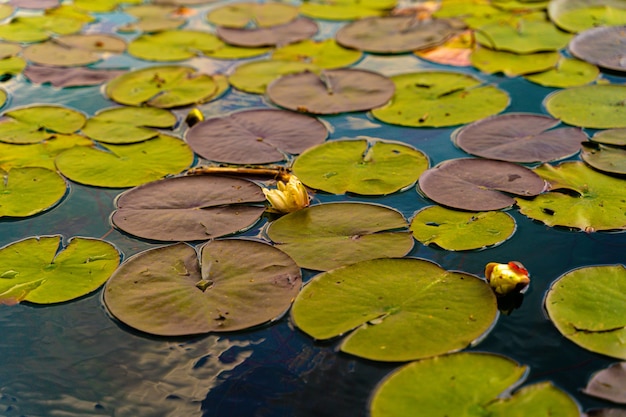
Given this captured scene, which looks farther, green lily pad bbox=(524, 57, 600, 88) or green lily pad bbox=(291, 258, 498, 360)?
green lily pad bbox=(524, 57, 600, 88)

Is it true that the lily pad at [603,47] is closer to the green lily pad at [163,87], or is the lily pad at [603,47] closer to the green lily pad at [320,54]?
the green lily pad at [320,54]

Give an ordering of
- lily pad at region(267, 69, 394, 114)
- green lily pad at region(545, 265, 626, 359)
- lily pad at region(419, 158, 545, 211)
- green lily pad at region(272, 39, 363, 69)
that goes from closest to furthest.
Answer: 1. green lily pad at region(545, 265, 626, 359)
2. lily pad at region(419, 158, 545, 211)
3. lily pad at region(267, 69, 394, 114)
4. green lily pad at region(272, 39, 363, 69)

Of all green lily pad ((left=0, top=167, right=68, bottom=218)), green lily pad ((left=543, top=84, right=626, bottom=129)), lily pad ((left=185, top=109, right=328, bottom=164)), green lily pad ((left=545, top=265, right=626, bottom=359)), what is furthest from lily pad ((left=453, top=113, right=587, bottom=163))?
green lily pad ((left=0, top=167, right=68, bottom=218))

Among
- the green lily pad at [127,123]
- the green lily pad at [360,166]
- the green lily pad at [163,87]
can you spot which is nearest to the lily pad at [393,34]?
the green lily pad at [163,87]

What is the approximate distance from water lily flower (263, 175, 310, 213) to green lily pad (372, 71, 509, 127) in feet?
3.38

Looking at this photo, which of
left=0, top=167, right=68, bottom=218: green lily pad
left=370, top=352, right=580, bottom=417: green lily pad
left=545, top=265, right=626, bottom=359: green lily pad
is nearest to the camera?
left=370, top=352, right=580, bottom=417: green lily pad

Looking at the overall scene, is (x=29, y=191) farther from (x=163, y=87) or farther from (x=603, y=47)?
(x=603, y=47)

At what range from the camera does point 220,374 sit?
7.55ft

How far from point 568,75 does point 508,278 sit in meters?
2.31

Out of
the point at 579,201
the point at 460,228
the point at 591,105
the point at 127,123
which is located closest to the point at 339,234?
the point at 460,228

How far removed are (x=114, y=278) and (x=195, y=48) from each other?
9.11 ft

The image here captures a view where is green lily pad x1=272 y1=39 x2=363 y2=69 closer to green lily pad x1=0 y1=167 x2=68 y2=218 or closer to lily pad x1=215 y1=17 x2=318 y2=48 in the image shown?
lily pad x1=215 y1=17 x2=318 y2=48

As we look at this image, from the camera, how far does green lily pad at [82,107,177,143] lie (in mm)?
3801

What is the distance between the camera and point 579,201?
10.00ft
